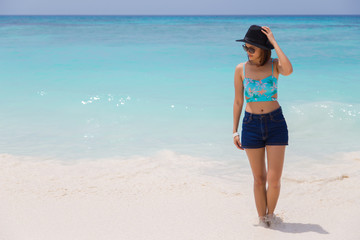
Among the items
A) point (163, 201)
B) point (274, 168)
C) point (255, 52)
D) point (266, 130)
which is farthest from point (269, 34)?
point (163, 201)

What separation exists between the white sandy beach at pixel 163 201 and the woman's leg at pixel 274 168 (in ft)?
1.00

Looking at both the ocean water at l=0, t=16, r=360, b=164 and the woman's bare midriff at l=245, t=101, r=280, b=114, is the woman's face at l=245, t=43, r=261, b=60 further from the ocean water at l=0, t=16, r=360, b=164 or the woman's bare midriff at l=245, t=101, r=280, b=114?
the ocean water at l=0, t=16, r=360, b=164

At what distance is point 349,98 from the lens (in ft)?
29.3

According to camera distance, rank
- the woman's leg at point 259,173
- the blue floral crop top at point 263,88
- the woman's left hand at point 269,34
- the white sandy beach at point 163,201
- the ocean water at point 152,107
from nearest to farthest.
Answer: the woman's left hand at point 269,34
the blue floral crop top at point 263,88
the woman's leg at point 259,173
the white sandy beach at point 163,201
the ocean water at point 152,107

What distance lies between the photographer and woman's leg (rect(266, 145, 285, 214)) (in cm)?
310

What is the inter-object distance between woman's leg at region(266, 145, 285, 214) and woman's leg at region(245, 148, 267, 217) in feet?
0.19

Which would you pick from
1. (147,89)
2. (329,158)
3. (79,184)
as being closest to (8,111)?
(147,89)

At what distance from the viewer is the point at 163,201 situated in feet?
13.0

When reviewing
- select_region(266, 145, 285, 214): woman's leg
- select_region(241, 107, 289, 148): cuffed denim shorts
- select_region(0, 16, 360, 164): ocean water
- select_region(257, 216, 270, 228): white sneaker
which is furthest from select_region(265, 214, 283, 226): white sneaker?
select_region(0, 16, 360, 164): ocean water

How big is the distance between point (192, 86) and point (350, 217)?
735 centimetres

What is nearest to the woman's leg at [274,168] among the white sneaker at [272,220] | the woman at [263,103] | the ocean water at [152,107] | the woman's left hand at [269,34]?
the woman at [263,103]

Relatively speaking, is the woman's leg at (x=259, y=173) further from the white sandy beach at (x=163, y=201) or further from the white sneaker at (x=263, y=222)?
the white sandy beach at (x=163, y=201)

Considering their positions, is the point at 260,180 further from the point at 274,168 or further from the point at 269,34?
the point at 269,34

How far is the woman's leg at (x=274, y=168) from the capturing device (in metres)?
3.10
